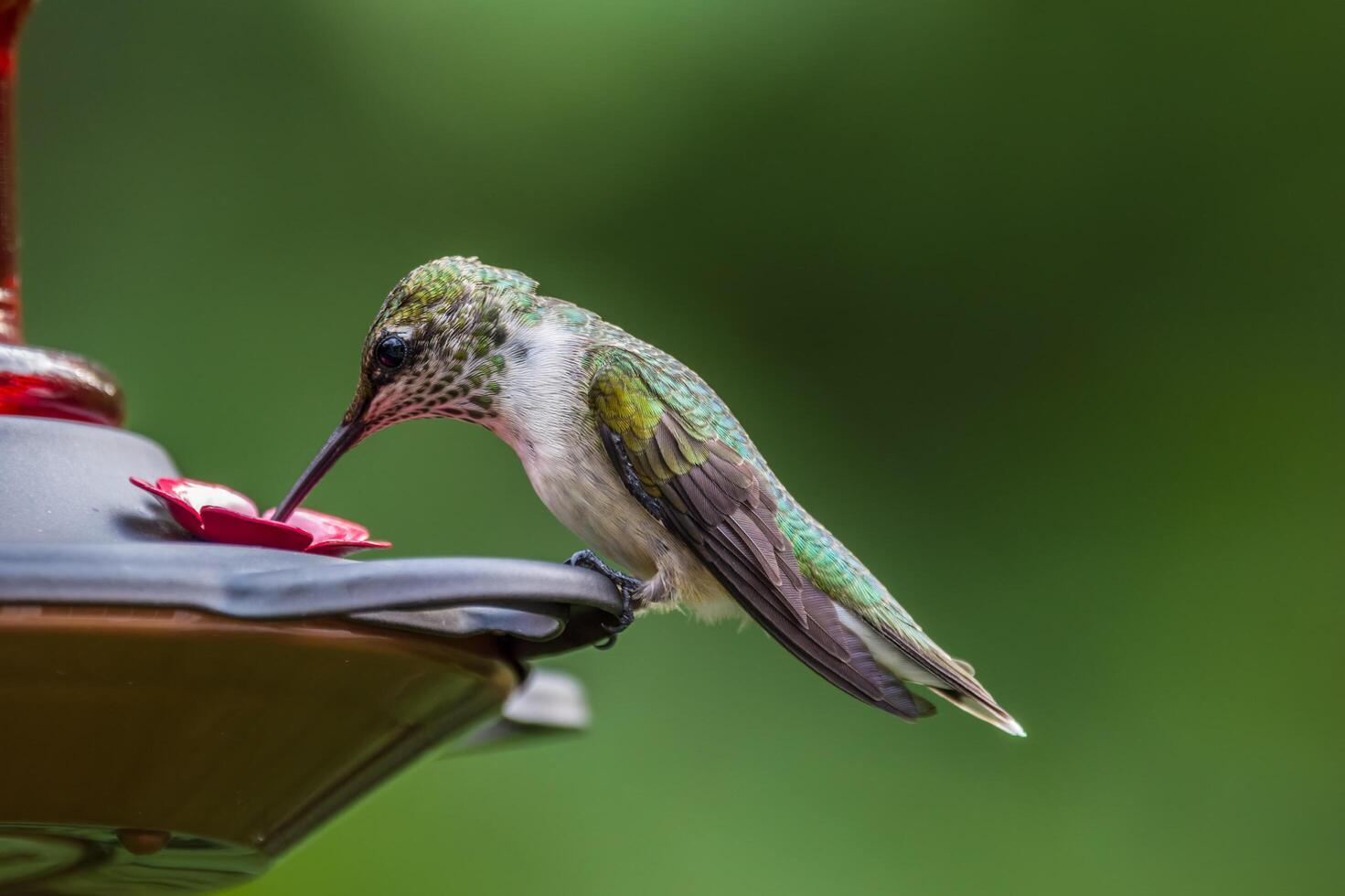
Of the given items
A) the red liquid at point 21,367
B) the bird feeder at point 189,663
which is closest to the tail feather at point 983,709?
the bird feeder at point 189,663

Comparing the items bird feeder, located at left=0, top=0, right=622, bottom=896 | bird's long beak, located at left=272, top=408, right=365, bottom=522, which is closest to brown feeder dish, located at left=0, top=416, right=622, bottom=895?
bird feeder, located at left=0, top=0, right=622, bottom=896

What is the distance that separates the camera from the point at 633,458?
2953 millimetres

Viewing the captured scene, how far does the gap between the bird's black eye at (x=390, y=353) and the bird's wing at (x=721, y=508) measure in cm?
36

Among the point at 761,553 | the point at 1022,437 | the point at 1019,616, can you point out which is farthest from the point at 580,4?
the point at 761,553

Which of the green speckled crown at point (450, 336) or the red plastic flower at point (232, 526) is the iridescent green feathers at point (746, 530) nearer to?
the green speckled crown at point (450, 336)

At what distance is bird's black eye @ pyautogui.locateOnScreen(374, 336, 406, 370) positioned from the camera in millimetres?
3027

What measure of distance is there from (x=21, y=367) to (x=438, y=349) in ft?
3.02

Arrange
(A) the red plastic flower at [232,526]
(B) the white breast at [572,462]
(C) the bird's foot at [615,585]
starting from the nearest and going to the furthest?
(A) the red plastic flower at [232,526] → (C) the bird's foot at [615,585] → (B) the white breast at [572,462]

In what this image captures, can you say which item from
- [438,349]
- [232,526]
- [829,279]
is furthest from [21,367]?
[829,279]

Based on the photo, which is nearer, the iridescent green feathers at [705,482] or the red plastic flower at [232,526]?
the red plastic flower at [232,526]

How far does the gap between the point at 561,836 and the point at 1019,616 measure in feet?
4.82

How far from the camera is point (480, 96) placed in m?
5.16

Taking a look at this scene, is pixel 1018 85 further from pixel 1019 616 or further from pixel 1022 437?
pixel 1019 616

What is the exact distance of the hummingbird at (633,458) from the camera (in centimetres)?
281
